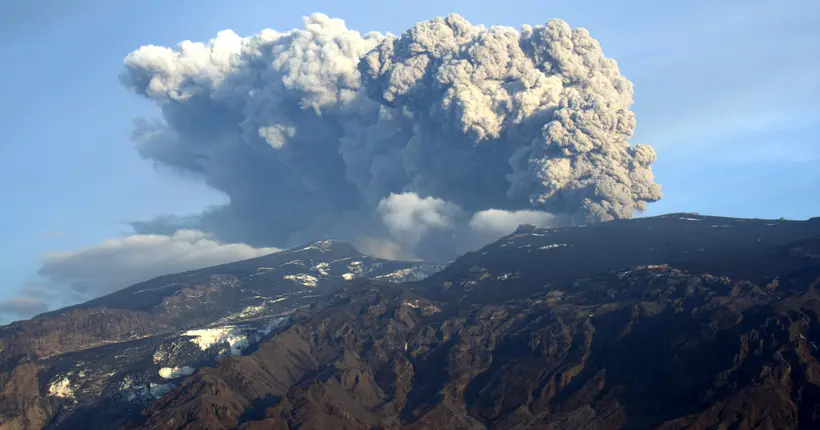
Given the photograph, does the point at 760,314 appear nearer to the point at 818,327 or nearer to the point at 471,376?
the point at 818,327

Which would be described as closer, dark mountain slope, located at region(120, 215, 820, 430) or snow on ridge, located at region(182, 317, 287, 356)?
Answer: dark mountain slope, located at region(120, 215, 820, 430)

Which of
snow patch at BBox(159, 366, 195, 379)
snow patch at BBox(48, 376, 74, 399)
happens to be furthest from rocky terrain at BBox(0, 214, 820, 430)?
snow patch at BBox(159, 366, 195, 379)

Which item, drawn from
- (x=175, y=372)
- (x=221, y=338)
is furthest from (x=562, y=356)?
(x=221, y=338)

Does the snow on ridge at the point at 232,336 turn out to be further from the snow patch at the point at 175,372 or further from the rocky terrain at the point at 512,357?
the snow patch at the point at 175,372

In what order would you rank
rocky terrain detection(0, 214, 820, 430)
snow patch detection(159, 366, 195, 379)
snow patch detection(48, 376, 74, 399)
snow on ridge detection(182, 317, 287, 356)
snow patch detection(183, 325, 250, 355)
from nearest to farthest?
rocky terrain detection(0, 214, 820, 430)
snow patch detection(48, 376, 74, 399)
snow patch detection(159, 366, 195, 379)
snow patch detection(183, 325, 250, 355)
snow on ridge detection(182, 317, 287, 356)

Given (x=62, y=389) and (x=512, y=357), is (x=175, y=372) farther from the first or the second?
(x=512, y=357)

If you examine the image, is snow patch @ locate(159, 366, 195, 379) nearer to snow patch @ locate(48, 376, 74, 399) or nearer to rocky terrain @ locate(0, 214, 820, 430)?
rocky terrain @ locate(0, 214, 820, 430)

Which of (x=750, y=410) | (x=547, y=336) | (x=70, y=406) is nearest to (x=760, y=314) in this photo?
(x=750, y=410)
